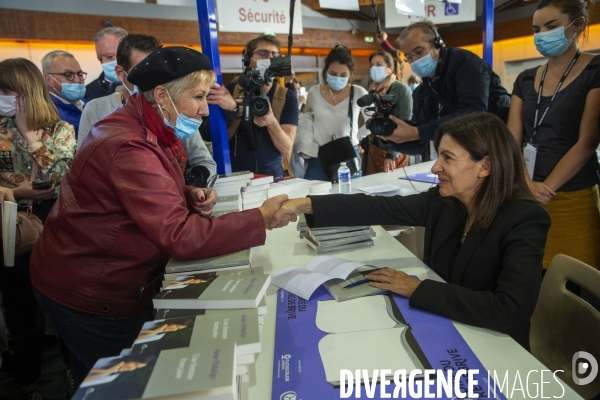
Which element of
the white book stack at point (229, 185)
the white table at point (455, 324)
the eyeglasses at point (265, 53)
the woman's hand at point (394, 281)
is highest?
the eyeglasses at point (265, 53)

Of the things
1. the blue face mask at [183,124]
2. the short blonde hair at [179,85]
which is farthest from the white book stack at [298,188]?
the short blonde hair at [179,85]

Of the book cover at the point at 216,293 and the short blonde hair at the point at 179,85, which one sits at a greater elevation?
the short blonde hair at the point at 179,85

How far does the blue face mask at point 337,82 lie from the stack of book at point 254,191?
1.48m

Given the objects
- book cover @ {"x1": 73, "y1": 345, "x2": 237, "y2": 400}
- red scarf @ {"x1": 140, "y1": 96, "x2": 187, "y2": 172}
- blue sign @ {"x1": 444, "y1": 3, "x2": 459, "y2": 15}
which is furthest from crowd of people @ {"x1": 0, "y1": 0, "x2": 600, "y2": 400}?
blue sign @ {"x1": 444, "y1": 3, "x2": 459, "y2": 15}

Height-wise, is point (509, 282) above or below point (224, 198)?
below

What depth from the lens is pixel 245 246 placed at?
1.35 m

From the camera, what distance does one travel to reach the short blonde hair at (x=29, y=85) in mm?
2113

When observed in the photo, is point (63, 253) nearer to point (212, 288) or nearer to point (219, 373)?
point (212, 288)

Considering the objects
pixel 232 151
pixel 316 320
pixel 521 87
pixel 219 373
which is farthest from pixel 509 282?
pixel 232 151

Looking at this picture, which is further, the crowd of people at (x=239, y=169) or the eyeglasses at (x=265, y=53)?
the eyeglasses at (x=265, y=53)

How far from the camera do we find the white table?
0.90 meters

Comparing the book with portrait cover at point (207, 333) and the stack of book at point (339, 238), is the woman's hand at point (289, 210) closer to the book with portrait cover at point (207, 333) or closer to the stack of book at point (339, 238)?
the stack of book at point (339, 238)

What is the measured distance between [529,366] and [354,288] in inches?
20.5

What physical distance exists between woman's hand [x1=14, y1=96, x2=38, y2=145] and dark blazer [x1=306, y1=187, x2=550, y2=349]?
4.94 ft
